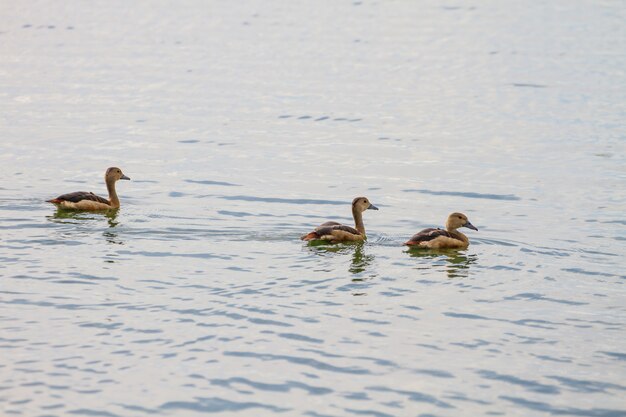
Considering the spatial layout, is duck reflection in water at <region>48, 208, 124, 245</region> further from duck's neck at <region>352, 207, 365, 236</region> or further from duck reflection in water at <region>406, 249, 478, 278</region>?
duck reflection in water at <region>406, 249, 478, 278</region>

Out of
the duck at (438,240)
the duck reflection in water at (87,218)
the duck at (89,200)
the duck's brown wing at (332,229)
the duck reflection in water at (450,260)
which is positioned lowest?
the duck reflection in water at (450,260)

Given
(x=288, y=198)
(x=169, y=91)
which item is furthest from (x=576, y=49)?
(x=288, y=198)

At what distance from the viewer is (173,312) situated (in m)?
17.0

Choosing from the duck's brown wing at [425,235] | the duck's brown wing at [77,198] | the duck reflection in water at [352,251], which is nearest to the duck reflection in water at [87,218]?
the duck's brown wing at [77,198]

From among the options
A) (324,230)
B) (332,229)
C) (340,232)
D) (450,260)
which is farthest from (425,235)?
(324,230)

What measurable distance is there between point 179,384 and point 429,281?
5.82 m

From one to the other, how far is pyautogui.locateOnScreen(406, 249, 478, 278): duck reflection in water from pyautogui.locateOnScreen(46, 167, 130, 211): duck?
6459 mm

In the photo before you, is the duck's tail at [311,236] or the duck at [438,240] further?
the duck's tail at [311,236]

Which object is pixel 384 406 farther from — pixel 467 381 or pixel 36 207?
pixel 36 207

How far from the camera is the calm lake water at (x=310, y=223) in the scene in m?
14.8

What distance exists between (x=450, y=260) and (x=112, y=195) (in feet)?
24.6

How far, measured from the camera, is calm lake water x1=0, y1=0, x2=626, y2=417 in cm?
1478

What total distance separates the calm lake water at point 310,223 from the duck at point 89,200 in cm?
31

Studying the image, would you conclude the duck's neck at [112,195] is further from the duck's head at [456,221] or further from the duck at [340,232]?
the duck's head at [456,221]
